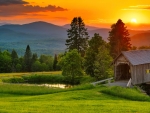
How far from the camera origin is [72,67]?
6919cm

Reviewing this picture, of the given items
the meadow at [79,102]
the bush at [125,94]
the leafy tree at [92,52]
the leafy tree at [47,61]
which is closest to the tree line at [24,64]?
the leafy tree at [47,61]

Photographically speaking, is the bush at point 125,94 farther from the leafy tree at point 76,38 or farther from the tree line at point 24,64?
the tree line at point 24,64

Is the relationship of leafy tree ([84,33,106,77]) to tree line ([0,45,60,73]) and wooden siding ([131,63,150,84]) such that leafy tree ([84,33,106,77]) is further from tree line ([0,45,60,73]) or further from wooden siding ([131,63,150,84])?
tree line ([0,45,60,73])

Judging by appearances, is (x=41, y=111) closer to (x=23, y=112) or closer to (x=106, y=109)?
(x=23, y=112)

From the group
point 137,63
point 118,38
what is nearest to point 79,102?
point 137,63

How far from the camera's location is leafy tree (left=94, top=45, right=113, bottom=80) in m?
59.6

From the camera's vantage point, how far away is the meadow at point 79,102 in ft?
78.8

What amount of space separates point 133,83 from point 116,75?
5389mm

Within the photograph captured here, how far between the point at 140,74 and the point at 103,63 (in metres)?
14.7

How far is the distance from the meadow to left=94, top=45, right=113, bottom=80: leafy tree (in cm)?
1920

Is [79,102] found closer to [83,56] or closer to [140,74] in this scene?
[140,74]

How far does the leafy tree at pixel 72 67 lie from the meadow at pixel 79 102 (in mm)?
24224

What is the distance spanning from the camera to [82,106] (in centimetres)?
2598

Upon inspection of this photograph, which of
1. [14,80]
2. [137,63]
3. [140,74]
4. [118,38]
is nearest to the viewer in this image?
[137,63]
